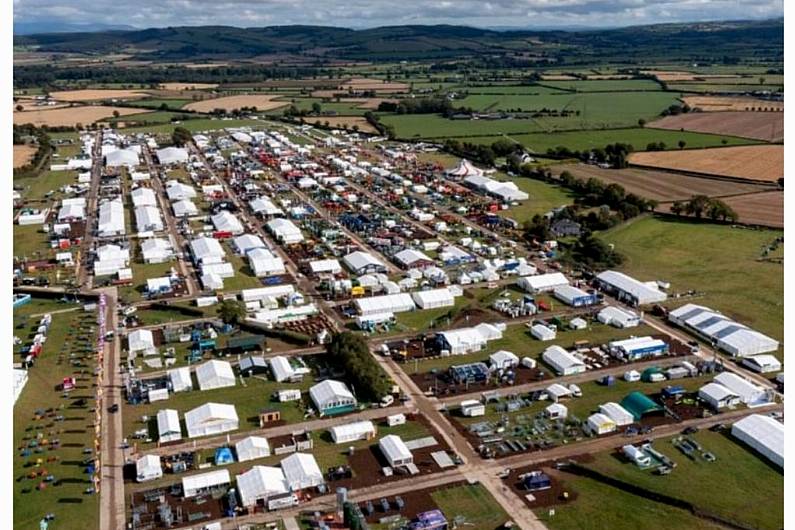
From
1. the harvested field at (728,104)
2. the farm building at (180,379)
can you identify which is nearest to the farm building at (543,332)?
the farm building at (180,379)

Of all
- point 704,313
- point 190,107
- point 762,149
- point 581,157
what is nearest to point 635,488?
point 704,313

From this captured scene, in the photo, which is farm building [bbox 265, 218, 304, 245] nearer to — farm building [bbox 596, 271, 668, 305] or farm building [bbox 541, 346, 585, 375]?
farm building [bbox 596, 271, 668, 305]

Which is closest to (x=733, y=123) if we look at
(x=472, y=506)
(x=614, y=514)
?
(x=614, y=514)

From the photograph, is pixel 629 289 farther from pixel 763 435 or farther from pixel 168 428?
pixel 168 428

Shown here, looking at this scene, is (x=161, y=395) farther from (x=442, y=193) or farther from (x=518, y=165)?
(x=518, y=165)

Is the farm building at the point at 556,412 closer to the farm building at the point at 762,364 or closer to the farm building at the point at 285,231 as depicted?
the farm building at the point at 762,364
